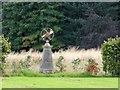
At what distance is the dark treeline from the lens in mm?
18508

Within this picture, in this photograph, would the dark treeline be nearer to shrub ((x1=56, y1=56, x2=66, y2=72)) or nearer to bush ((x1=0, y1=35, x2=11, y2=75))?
shrub ((x1=56, y1=56, x2=66, y2=72))

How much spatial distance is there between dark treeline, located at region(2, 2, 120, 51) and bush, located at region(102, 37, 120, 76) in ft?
28.9

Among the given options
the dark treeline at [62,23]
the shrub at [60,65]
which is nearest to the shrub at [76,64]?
the shrub at [60,65]

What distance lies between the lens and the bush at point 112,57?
8.98m

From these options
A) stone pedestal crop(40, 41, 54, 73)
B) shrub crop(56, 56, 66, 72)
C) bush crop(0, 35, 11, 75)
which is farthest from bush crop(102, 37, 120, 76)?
bush crop(0, 35, 11, 75)

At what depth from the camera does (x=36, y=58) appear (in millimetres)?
10836

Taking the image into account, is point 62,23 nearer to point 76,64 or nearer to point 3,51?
point 76,64

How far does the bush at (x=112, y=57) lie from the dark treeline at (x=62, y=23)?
28.9 feet

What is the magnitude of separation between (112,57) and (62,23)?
10.9m

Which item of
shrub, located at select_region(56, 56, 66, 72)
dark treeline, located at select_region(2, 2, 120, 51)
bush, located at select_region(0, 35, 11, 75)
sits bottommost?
shrub, located at select_region(56, 56, 66, 72)

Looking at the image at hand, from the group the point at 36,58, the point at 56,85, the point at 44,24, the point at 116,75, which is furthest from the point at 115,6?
the point at 56,85

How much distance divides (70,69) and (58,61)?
46cm

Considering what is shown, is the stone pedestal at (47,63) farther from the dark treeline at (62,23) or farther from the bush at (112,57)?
the dark treeline at (62,23)

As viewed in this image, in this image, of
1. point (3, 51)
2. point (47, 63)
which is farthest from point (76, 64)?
point (3, 51)
